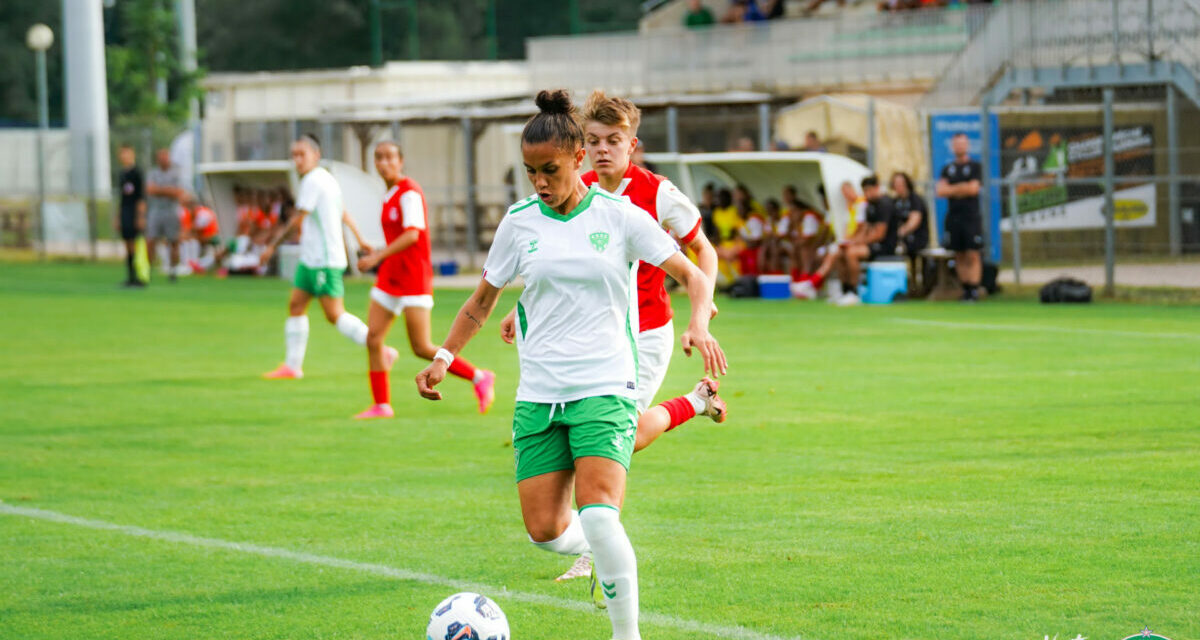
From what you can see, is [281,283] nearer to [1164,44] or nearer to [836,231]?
[836,231]

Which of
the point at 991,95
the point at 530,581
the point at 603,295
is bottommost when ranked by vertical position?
the point at 530,581

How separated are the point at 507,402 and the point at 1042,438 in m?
4.32

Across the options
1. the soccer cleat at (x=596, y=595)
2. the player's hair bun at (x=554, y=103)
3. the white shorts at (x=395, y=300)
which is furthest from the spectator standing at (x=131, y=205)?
the player's hair bun at (x=554, y=103)

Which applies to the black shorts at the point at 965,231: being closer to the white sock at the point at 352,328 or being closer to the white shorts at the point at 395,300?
the white sock at the point at 352,328

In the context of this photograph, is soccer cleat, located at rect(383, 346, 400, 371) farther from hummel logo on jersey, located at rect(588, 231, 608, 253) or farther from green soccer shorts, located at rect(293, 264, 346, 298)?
hummel logo on jersey, located at rect(588, 231, 608, 253)

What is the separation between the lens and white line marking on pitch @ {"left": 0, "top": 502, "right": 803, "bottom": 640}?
18.4 feet

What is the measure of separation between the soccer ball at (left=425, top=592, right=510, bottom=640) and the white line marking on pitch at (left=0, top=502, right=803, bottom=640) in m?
0.70

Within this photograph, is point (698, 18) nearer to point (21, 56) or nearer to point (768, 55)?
point (768, 55)

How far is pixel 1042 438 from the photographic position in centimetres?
962

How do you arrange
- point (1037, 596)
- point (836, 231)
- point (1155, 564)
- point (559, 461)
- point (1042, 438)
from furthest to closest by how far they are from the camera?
point (836, 231) → point (1042, 438) → point (1155, 564) → point (1037, 596) → point (559, 461)

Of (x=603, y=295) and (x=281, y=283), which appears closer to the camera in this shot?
(x=603, y=295)

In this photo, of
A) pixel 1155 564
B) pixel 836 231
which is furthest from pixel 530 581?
pixel 836 231

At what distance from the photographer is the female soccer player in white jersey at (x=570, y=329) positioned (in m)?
5.21

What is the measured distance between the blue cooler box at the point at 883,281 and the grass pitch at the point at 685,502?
5355 millimetres
